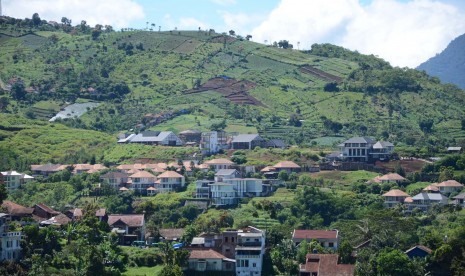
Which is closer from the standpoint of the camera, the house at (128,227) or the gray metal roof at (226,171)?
the house at (128,227)

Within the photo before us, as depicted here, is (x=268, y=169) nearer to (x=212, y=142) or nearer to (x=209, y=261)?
(x=212, y=142)

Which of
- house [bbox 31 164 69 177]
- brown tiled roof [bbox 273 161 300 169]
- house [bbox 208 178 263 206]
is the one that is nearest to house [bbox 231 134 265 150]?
brown tiled roof [bbox 273 161 300 169]

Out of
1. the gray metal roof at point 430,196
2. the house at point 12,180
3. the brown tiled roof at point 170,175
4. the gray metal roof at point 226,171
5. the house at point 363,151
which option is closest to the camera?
the gray metal roof at point 430,196

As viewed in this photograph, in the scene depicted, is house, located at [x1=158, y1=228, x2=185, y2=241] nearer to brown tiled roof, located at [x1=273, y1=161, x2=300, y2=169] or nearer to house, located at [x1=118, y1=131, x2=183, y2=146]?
brown tiled roof, located at [x1=273, y1=161, x2=300, y2=169]

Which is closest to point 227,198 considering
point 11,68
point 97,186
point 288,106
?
point 97,186

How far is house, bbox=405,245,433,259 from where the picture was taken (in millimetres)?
66625

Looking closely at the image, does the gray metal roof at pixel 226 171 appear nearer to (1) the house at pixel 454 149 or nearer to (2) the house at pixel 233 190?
(2) the house at pixel 233 190

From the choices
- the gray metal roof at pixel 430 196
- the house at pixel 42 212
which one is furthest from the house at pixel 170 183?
the gray metal roof at pixel 430 196

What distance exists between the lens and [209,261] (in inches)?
2685

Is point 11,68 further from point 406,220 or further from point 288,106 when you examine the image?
point 406,220

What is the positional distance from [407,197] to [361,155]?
52.8 ft

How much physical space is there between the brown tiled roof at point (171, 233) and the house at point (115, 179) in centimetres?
1820

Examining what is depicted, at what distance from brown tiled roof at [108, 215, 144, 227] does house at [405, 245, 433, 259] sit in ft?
69.0

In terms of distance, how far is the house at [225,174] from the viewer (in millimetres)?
91244
